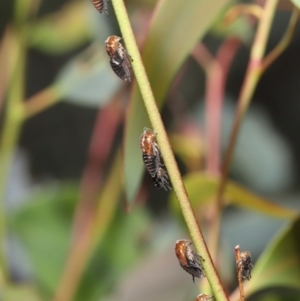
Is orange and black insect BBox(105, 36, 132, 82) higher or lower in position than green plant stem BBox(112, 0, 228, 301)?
higher

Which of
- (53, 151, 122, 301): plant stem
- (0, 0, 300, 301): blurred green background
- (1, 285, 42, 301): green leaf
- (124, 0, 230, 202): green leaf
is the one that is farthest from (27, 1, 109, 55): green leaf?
(124, 0, 230, 202): green leaf

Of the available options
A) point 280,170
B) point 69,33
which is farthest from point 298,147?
point 69,33

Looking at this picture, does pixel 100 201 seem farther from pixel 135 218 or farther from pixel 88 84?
pixel 88 84

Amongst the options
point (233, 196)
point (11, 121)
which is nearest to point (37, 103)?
point (11, 121)

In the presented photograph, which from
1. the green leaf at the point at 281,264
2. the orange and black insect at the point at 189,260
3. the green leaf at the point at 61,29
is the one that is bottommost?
the green leaf at the point at 281,264

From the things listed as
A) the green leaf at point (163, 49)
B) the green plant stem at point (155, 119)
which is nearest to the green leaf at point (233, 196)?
the green leaf at point (163, 49)

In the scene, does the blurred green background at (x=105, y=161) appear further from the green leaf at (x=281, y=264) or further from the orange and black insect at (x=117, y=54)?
the orange and black insect at (x=117, y=54)

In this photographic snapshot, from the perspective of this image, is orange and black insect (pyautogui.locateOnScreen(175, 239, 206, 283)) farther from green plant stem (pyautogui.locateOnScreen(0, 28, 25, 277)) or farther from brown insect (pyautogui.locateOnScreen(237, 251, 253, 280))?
green plant stem (pyautogui.locateOnScreen(0, 28, 25, 277))
